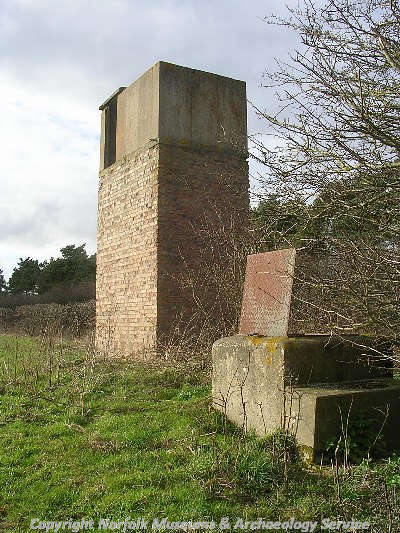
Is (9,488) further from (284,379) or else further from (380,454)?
(380,454)

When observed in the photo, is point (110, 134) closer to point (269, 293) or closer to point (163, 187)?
point (163, 187)

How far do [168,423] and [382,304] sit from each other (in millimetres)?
2828

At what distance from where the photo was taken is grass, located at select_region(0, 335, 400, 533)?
3.85m

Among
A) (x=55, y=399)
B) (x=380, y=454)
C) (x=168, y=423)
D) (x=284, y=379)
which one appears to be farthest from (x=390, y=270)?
(x=55, y=399)

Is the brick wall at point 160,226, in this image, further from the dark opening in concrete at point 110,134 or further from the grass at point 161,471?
the grass at point 161,471

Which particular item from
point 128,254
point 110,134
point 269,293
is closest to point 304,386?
point 269,293

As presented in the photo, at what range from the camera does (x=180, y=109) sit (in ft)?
33.8

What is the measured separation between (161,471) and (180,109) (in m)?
7.58

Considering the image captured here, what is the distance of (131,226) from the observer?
10680mm

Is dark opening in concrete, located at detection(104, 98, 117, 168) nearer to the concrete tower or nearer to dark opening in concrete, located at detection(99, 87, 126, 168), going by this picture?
dark opening in concrete, located at detection(99, 87, 126, 168)

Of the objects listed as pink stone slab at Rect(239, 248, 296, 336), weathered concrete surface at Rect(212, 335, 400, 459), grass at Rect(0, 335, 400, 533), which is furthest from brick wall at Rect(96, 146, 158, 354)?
weathered concrete surface at Rect(212, 335, 400, 459)

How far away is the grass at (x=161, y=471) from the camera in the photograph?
3.85 metres

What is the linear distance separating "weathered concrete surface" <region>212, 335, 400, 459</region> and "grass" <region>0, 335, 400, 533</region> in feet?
0.75

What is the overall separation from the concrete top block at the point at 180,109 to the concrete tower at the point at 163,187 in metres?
0.02
